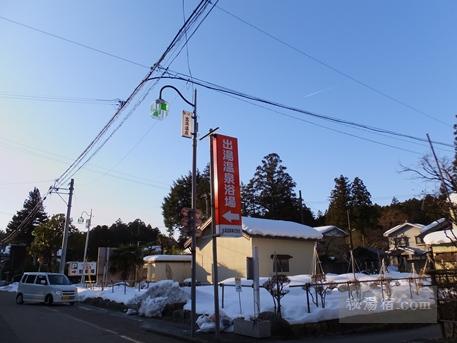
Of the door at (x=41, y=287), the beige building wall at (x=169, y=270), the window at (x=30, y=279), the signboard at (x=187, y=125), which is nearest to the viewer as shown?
the signboard at (x=187, y=125)

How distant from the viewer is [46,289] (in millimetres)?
24234

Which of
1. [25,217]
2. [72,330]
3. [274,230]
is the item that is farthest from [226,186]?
[25,217]

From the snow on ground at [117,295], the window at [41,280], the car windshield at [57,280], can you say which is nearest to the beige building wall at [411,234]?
the snow on ground at [117,295]

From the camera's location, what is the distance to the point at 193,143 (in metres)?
13.5

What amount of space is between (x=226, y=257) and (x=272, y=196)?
4135 cm

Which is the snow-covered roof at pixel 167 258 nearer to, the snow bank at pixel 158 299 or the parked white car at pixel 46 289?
the parked white car at pixel 46 289

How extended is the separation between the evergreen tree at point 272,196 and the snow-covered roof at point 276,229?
121ft

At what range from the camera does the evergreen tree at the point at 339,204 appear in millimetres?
72325

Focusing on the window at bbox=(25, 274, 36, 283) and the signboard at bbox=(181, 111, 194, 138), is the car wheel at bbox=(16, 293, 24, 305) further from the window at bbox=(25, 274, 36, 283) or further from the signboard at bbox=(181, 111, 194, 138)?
the signboard at bbox=(181, 111, 194, 138)

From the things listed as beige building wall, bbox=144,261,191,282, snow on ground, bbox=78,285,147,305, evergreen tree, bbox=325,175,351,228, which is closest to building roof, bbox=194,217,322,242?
beige building wall, bbox=144,261,191,282

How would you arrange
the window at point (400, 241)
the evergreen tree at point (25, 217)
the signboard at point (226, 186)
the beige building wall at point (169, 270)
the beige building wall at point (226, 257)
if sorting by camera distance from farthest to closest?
the evergreen tree at point (25, 217)
the window at point (400, 241)
the beige building wall at point (169, 270)
the beige building wall at point (226, 257)
the signboard at point (226, 186)

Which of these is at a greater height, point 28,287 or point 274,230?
point 274,230

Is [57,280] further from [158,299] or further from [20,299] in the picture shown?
[158,299]

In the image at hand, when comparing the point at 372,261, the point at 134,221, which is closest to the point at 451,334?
the point at 372,261
